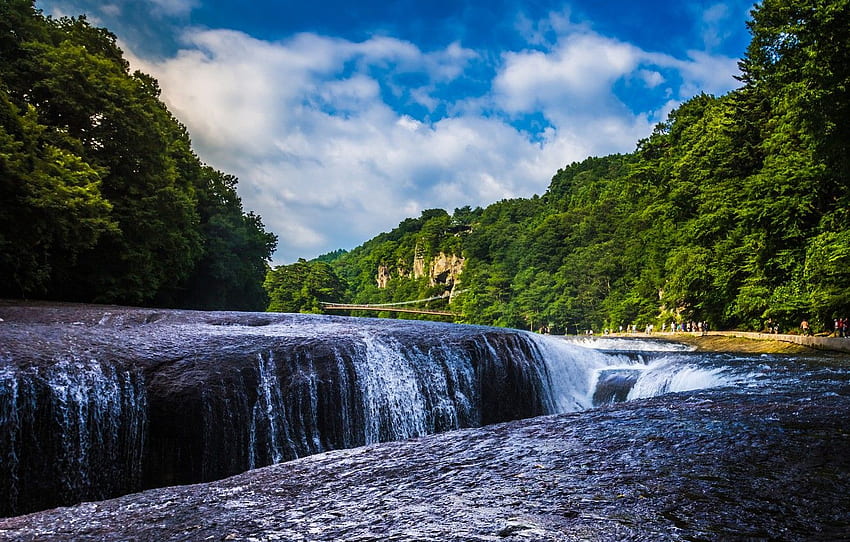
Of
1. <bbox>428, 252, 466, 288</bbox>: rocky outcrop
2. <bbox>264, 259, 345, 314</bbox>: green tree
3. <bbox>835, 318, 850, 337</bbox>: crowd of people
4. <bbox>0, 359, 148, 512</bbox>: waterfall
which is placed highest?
<bbox>428, 252, 466, 288</bbox>: rocky outcrop

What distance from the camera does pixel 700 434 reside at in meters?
4.25

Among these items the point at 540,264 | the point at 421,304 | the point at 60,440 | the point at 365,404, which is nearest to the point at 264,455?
the point at 365,404

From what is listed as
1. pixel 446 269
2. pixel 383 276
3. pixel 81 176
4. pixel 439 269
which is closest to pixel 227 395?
pixel 81 176

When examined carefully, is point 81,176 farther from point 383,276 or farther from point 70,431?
point 383,276

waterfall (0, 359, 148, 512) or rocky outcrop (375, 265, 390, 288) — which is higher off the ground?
rocky outcrop (375, 265, 390, 288)

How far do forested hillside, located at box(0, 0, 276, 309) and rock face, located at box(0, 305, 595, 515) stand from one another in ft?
15.7

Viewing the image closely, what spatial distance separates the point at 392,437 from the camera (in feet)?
28.7

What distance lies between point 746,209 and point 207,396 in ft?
63.3

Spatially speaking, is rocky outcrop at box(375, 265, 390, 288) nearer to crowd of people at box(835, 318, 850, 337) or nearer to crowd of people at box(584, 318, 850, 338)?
crowd of people at box(584, 318, 850, 338)

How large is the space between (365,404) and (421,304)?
9845 cm

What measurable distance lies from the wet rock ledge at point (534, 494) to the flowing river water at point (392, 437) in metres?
0.02

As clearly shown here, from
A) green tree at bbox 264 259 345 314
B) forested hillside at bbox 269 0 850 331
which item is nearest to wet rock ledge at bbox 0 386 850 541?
forested hillside at bbox 269 0 850 331

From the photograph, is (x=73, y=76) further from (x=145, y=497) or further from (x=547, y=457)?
(x=547, y=457)

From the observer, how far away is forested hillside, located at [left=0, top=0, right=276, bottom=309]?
1424cm
